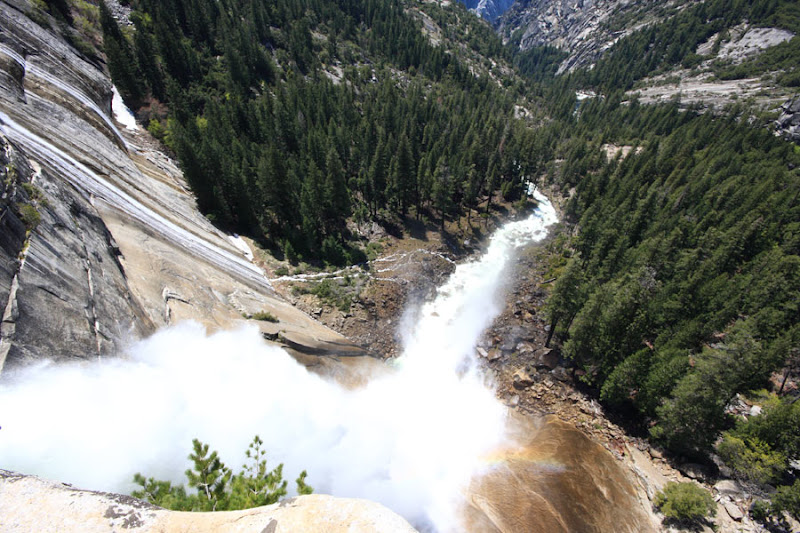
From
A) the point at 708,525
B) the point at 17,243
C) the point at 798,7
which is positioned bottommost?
the point at 708,525

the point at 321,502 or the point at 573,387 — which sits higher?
the point at 321,502

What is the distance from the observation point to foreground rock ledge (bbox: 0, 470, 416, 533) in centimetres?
639

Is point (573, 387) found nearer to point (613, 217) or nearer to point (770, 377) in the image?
point (770, 377)

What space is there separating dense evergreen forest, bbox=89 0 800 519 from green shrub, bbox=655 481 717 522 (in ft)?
13.3

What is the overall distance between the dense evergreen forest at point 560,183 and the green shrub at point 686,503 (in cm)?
404

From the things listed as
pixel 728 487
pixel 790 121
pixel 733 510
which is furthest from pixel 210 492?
pixel 790 121

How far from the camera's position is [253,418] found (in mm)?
18125

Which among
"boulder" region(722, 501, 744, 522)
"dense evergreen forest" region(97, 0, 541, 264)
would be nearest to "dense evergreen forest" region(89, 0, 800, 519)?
"dense evergreen forest" region(97, 0, 541, 264)

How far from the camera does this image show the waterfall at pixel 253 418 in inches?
428

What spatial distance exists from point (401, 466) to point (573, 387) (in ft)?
64.9

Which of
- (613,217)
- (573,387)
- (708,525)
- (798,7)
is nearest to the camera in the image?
(708,525)

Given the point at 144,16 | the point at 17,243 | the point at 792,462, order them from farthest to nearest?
the point at 144,16
the point at 792,462
the point at 17,243

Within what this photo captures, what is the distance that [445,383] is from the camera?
31.4 m

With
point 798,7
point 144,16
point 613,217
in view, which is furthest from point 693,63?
point 144,16
